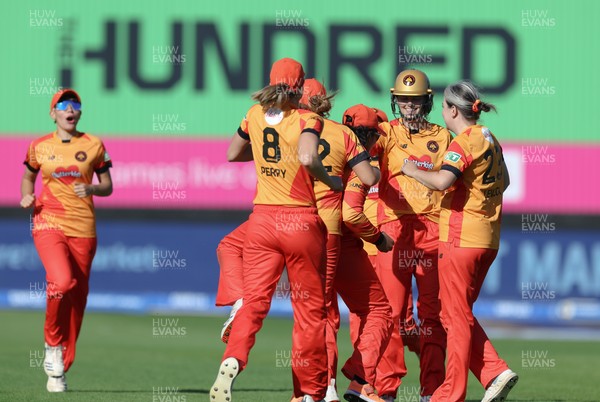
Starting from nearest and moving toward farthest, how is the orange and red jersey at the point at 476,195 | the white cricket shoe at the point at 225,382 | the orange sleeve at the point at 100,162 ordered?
1. the white cricket shoe at the point at 225,382
2. the orange and red jersey at the point at 476,195
3. the orange sleeve at the point at 100,162

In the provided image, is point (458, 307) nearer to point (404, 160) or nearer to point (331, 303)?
point (331, 303)

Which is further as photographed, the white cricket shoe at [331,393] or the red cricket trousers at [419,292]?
the red cricket trousers at [419,292]

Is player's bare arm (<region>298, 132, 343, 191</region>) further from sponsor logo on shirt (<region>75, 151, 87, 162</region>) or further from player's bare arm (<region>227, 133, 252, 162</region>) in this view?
sponsor logo on shirt (<region>75, 151, 87, 162</region>)

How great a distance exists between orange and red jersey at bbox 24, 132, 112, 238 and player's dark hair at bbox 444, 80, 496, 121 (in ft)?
13.1

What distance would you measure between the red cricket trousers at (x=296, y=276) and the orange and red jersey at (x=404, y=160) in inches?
57.9

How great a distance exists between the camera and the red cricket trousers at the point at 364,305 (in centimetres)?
875

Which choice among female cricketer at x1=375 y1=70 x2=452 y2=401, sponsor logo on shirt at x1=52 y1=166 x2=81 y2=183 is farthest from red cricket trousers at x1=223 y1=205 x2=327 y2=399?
sponsor logo on shirt at x1=52 y1=166 x2=81 y2=183

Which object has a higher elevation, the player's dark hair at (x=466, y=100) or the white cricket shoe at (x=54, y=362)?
the player's dark hair at (x=466, y=100)

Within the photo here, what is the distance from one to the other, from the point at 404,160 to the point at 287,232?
1.71m

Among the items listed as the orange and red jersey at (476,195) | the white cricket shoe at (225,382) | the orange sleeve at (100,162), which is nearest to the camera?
the white cricket shoe at (225,382)

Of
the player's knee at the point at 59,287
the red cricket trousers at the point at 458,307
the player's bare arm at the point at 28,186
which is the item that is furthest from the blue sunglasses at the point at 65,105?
the red cricket trousers at the point at 458,307

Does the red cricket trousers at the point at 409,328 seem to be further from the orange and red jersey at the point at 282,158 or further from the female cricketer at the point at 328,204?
the orange and red jersey at the point at 282,158

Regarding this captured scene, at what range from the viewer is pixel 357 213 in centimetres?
860

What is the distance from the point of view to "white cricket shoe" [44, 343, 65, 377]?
10.5 metres
